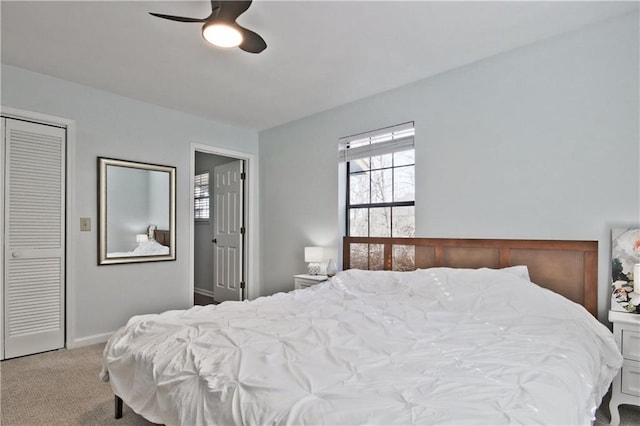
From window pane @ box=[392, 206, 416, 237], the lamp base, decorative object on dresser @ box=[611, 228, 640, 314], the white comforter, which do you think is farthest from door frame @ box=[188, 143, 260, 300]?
decorative object on dresser @ box=[611, 228, 640, 314]

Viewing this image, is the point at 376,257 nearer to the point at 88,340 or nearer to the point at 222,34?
the point at 222,34

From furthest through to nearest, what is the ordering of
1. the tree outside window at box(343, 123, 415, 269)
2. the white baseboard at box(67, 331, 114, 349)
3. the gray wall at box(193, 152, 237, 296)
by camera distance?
the gray wall at box(193, 152, 237, 296), the tree outside window at box(343, 123, 415, 269), the white baseboard at box(67, 331, 114, 349)

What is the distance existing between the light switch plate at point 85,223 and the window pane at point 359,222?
2732 mm

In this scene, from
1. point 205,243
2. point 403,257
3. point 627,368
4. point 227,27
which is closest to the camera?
point 227,27

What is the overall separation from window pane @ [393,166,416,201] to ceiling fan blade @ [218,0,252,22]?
90.0 inches

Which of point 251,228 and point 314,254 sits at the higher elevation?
point 251,228

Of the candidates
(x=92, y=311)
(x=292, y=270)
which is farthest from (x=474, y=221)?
(x=92, y=311)

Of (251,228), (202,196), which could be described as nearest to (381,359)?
(251,228)

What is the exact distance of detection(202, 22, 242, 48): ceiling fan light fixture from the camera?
2.02m

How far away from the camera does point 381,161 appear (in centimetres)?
395

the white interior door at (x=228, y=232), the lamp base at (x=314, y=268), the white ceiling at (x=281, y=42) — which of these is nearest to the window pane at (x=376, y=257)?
the lamp base at (x=314, y=268)

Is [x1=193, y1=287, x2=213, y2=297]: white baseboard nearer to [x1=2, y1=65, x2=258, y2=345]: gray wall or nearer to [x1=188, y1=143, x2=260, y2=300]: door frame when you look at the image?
[x1=188, y1=143, x2=260, y2=300]: door frame

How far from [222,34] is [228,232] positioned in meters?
3.58

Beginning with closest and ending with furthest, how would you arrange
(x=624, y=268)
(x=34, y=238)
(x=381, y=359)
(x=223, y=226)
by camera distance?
(x=381, y=359), (x=624, y=268), (x=34, y=238), (x=223, y=226)
